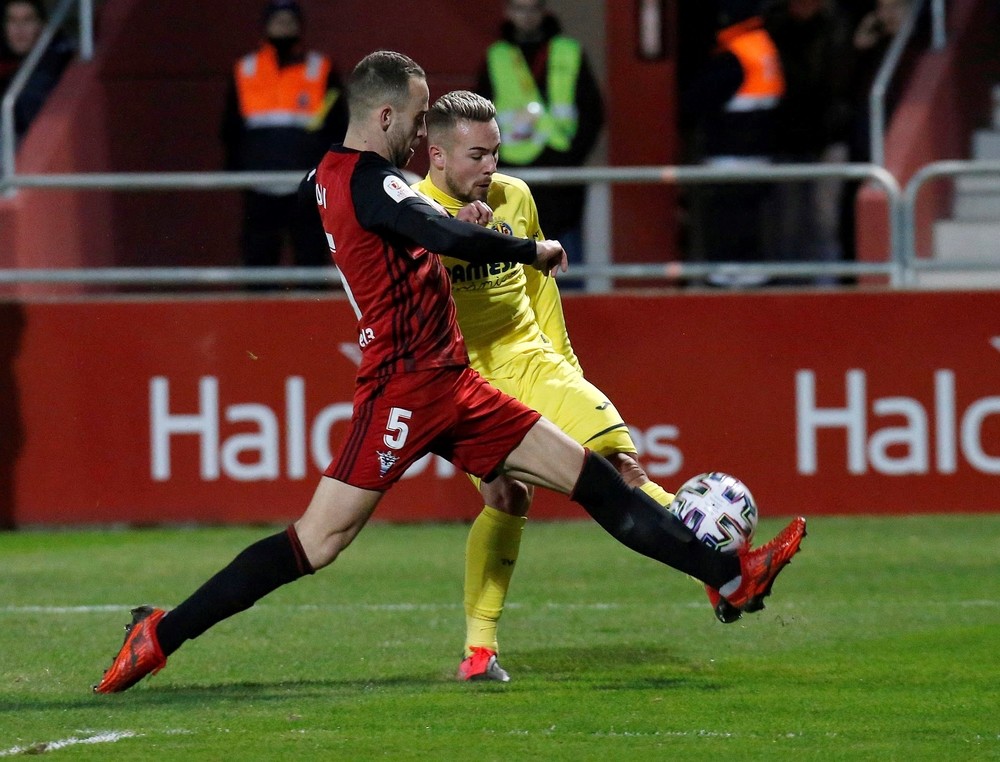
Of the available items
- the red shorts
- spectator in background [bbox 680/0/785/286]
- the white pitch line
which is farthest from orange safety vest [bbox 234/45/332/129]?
the white pitch line

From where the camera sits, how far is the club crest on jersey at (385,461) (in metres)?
6.31

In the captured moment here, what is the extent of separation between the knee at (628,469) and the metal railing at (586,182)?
4.12m

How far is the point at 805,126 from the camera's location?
42.1ft

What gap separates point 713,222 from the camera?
12523 mm

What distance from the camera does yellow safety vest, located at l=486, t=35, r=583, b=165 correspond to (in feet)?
40.2

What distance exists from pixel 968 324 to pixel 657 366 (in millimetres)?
1801

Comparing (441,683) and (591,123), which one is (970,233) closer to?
(591,123)

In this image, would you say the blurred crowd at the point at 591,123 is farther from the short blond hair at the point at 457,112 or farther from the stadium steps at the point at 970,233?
the short blond hair at the point at 457,112

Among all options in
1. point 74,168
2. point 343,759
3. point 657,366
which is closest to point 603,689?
point 343,759

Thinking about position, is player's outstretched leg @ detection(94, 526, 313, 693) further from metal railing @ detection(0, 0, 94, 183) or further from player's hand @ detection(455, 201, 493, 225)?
metal railing @ detection(0, 0, 94, 183)

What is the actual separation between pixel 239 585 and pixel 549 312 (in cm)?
170

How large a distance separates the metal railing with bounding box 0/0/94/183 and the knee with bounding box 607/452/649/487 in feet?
20.1

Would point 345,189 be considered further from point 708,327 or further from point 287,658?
point 708,327

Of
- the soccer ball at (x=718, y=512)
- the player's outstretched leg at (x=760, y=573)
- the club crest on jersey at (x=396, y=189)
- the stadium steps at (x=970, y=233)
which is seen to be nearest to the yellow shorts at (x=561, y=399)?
the soccer ball at (x=718, y=512)
